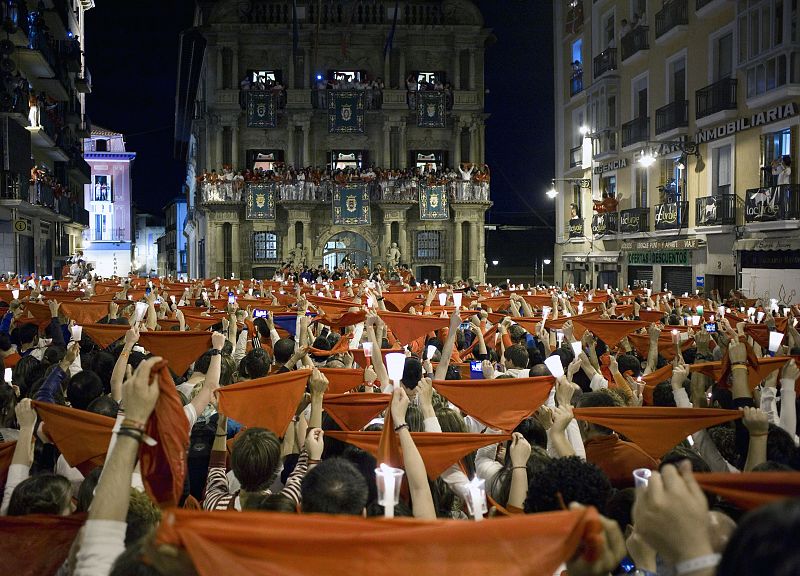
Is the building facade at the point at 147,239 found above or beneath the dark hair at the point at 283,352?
above

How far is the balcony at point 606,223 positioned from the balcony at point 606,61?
6.21 m

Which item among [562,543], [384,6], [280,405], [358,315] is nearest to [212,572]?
[562,543]

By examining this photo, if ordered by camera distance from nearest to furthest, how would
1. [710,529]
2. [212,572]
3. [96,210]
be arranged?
1. [710,529]
2. [212,572]
3. [96,210]

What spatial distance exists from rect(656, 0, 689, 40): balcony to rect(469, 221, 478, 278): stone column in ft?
50.5

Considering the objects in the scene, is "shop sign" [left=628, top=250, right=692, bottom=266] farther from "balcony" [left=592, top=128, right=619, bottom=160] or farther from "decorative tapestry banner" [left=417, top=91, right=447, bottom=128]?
"decorative tapestry banner" [left=417, top=91, right=447, bottom=128]

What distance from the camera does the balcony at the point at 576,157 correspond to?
36812mm

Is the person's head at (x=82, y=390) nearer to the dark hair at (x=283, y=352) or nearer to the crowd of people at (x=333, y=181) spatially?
the dark hair at (x=283, y=352)

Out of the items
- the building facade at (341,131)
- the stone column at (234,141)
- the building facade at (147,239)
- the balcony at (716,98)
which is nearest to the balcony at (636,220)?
the balcony at (716,98)

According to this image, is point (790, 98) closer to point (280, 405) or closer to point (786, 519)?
point (280, 405)

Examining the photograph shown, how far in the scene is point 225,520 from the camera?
7.45 ft

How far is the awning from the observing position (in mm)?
22750

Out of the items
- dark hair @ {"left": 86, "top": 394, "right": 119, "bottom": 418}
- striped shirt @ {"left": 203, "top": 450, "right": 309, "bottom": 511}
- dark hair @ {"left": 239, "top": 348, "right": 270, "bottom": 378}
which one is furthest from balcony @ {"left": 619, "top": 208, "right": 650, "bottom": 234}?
striped shirt @ {"left": 203, "top": 450, "right": 309, "bottom": 511}

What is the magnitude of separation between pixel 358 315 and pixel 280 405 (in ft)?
16.6

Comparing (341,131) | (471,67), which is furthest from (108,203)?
(471,67)
